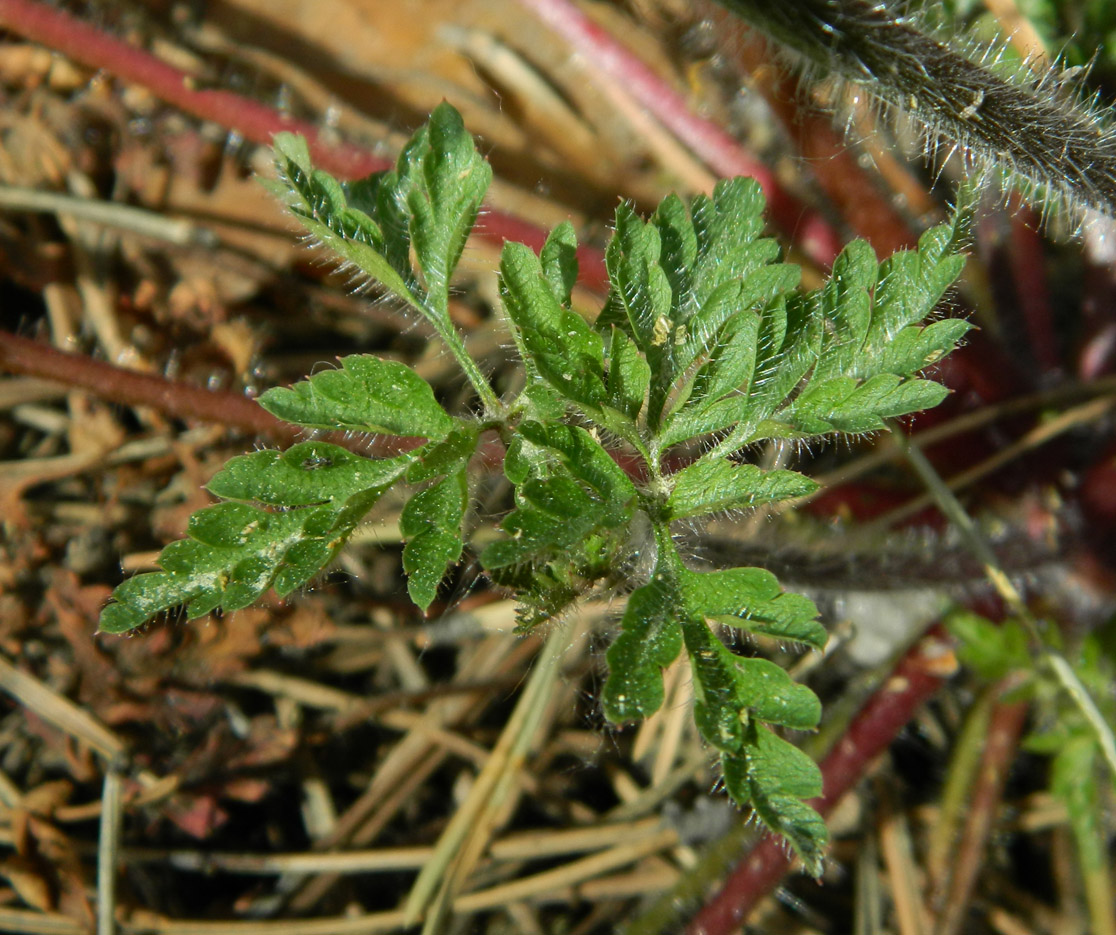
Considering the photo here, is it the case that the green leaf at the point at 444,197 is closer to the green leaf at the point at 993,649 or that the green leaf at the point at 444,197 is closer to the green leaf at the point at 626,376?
the green leaf at the point at 626,376

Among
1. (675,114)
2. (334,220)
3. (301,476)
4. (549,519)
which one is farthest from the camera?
(675,114)

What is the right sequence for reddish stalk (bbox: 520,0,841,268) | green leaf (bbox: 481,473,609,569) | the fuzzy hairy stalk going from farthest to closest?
reddish stalk (bbox: 520,0,841,268)
the fuzzy hairy stalk
green leaf (bbox: 481,473,609,569)

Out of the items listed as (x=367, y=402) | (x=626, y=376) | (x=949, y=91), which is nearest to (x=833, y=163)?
(x=949, y=91)

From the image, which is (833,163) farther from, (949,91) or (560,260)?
(560,260)

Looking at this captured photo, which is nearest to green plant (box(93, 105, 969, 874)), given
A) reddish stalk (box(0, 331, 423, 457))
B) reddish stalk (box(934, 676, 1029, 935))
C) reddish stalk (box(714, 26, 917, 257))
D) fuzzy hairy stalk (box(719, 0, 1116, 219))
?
fuzzy hairy stalk (box(719, 0, 1116, 219))

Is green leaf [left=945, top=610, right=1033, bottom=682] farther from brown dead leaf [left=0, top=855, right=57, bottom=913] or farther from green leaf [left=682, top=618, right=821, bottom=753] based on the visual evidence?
brown dead leaf [left=0, top=855, right=57, bottom=913]
